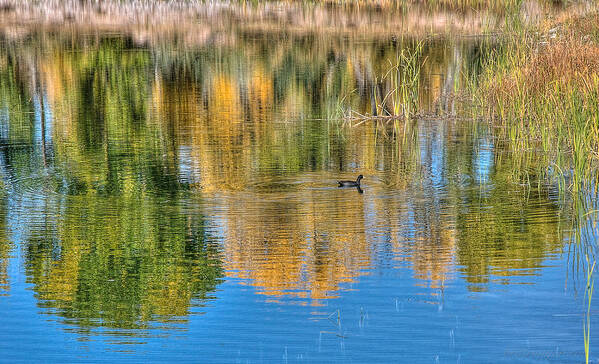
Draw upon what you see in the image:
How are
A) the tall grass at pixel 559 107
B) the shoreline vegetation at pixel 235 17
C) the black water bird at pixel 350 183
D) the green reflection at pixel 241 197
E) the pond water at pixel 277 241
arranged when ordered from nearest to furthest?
the pond water at pixel 277 241 < the green reflection at pixel 241 197 < the tall grass at pixel 559 107 < the black water bird at pixel 350 183 < the shoreline vegetation at pixel 235 17

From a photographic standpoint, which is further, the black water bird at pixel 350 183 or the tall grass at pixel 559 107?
the black water bird at pixel 350 183

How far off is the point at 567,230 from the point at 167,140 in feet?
26.1

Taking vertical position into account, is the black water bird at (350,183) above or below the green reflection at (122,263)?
above

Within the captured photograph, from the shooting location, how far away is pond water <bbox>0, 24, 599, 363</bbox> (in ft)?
24.3

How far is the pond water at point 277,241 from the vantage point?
742 cm

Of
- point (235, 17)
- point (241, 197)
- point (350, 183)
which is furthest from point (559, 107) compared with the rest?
point (235, 17)

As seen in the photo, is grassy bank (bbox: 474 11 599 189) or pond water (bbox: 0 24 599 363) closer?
pond water (bbox: 0 24 599 363)

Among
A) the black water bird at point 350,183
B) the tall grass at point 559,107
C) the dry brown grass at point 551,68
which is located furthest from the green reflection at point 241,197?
the dry brown grass at point 551,68

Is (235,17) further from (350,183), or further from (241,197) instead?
(241,197)

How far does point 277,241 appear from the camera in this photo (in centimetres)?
1004

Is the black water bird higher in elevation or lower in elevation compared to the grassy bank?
lower

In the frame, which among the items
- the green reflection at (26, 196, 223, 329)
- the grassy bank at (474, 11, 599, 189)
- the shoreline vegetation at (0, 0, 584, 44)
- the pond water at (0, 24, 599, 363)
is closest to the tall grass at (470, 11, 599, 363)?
the grassy bank at (474, 11, 599, 189)

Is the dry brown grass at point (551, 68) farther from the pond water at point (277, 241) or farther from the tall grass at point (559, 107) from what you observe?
the pond water at point (277, 241)

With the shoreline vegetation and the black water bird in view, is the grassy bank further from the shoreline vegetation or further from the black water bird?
the shoreline vegetation
